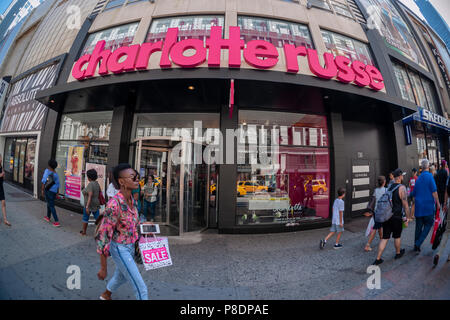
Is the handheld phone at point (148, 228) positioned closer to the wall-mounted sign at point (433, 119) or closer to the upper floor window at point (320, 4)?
the upper floor window at point (320, 4)

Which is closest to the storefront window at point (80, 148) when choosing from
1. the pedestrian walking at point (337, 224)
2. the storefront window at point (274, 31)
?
the storefront window at point (274, 31)

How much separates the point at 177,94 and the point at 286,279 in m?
6.25

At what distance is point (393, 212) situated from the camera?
3465mm

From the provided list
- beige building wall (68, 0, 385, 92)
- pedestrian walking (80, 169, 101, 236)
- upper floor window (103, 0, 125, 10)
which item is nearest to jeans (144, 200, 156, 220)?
pedestrian walking (80, 169, 101, 236)

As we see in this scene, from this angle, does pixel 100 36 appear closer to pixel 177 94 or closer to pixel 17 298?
pixel 177 94

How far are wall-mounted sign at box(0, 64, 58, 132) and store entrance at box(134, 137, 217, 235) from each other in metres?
7.63

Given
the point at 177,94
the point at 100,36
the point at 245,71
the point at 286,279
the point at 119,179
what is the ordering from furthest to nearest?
the point at 100,36 < the point at 177,94 < the point at 245,71 < the point at 286,279 < the point at 119,179

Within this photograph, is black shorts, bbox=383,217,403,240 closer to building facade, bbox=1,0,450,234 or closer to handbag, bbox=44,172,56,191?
building facade, bbox=1,0,450,234

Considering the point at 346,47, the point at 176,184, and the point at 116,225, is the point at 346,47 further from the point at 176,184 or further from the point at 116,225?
the point at 116,225

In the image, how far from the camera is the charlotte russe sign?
513 cm

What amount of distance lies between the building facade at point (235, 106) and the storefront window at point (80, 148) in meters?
0.07

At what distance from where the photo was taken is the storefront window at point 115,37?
23.2 feet

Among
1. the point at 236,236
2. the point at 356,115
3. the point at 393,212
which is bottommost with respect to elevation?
the point at 236,236

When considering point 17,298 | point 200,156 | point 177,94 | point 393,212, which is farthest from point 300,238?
point 177,94
